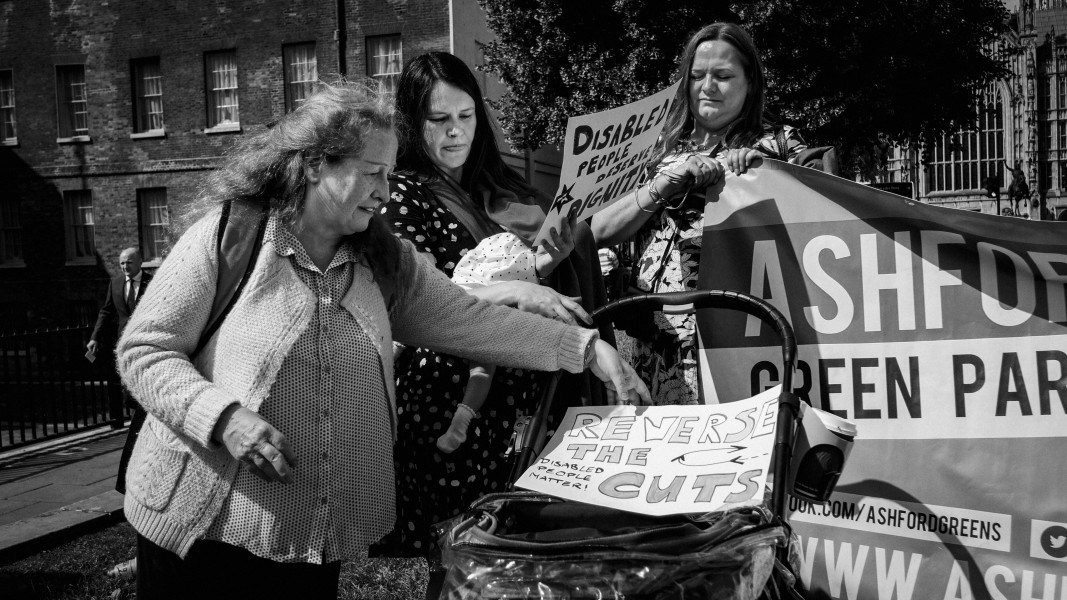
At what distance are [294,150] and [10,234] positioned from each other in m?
28.2

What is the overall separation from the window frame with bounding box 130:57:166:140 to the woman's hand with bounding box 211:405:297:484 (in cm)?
2545

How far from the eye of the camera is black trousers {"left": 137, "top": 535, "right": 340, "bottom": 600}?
2.14 m

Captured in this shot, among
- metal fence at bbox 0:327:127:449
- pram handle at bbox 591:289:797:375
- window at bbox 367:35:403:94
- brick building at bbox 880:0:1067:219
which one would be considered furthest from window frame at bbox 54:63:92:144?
brick building at bbox 880:0:1067:219

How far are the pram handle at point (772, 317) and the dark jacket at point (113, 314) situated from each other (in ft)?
31.2

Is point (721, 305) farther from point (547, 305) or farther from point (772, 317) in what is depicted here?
point (547, 305)

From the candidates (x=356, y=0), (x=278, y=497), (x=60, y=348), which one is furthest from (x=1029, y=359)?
(x=356, y=0)

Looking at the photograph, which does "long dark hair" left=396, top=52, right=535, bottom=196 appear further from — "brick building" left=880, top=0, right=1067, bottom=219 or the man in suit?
"brick building" left=880, top=0, right=1067, bottom=219

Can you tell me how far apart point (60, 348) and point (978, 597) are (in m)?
10.4

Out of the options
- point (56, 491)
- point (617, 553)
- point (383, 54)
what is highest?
point (383, 54)

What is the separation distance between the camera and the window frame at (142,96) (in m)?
25.0

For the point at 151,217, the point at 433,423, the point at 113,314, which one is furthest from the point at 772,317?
the point at 151,217

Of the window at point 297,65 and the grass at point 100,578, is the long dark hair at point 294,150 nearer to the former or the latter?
the grass at point 100,578

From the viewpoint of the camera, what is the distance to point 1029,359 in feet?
8.55

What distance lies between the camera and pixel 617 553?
1653 mm
